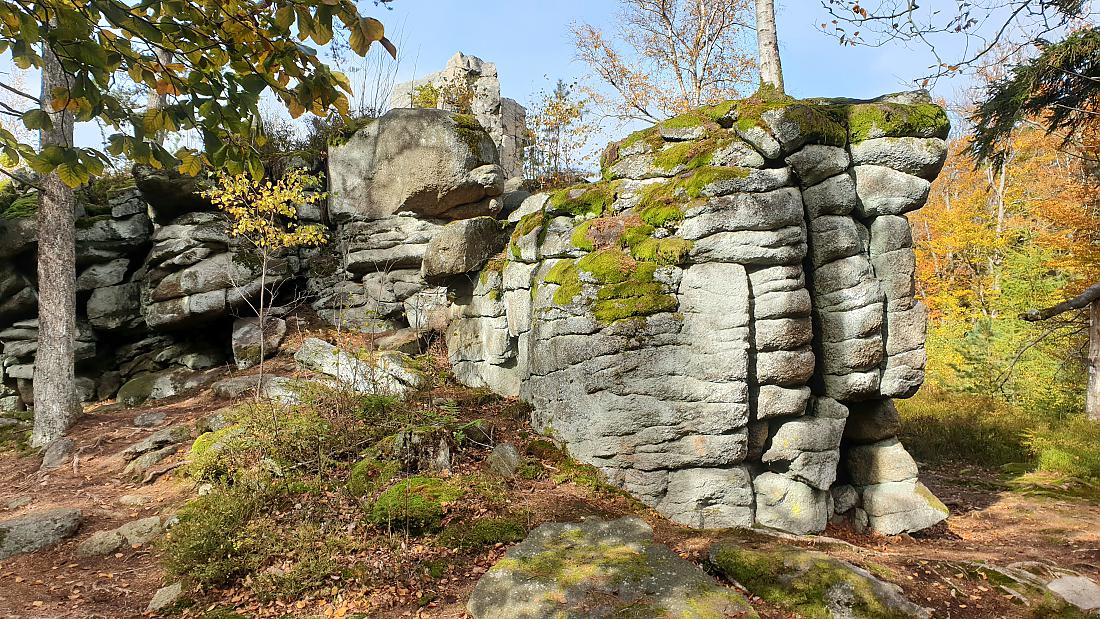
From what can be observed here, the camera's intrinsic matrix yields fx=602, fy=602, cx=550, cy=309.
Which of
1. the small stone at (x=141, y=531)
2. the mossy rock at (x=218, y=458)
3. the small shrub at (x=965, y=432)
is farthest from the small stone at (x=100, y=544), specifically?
the small shrub at (x=965, y=432)

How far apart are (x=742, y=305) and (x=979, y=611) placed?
12.3 feet

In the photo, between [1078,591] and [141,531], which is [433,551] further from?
[1078,591]

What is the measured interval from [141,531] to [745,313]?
298 inches

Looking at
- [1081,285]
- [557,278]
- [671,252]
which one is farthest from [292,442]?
[1081,285]

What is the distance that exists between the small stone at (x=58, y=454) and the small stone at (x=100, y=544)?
382 centimetres

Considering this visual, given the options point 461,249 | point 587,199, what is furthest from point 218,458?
point 587,199

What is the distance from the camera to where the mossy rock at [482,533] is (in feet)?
20.1

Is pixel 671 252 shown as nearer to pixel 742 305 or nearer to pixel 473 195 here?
pixel 742 305

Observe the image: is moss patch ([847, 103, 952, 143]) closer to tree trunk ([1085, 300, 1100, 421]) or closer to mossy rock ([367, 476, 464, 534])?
mossy rock ([367, 476, 464, 534])

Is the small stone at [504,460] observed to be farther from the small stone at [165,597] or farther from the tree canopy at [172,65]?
the tree canopy at [172,65]

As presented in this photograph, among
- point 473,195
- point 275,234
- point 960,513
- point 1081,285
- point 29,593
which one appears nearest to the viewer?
point 29,593

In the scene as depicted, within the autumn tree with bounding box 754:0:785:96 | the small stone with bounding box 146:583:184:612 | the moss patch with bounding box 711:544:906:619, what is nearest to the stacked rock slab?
the moss patch with bounding box 711:544:906:619

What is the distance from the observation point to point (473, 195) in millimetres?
13922

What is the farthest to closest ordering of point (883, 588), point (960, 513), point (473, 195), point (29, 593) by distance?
point (473, 195) → point (960, 513) → point (29, 593) → point (883, 588)
